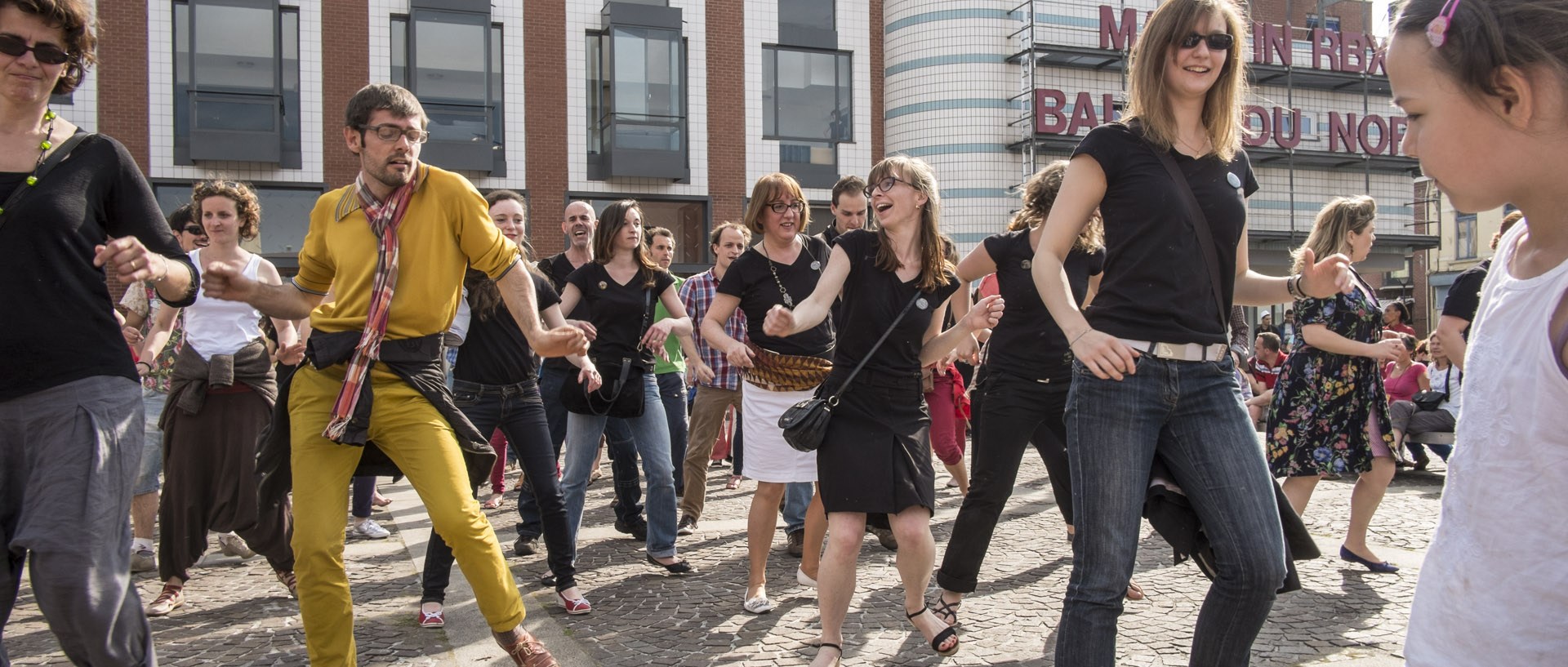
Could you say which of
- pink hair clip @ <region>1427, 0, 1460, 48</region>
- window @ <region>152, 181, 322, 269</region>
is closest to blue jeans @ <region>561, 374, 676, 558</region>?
pink hair clip @ <region>1427, 0, 1460, 48</region>

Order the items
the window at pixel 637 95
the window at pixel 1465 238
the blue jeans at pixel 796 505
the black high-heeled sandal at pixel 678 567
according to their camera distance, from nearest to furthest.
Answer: the black high-heeled sandal at pixel 678 567 < the blue jeans at pixel 796 505 < the window at pixel 637 95 < the window at pixel 1465 238

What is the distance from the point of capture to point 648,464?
18.9 ft

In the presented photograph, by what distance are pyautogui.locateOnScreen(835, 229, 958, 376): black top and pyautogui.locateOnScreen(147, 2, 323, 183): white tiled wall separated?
756 inches

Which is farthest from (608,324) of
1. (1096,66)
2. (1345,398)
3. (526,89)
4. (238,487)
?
(1096,66)

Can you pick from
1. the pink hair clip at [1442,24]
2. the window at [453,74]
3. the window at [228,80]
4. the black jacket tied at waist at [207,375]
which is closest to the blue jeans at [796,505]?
the black jacket tied at waist at [207,375]

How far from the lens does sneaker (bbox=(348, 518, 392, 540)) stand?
6824mm

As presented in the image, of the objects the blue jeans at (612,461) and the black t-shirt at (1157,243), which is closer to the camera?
the black t-shirt at (1157,243)

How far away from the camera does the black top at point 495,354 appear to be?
5211 millimetres

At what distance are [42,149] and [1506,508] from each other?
3310 millimetres

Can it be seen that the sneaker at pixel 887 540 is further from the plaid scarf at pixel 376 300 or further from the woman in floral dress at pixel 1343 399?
the plaid scarf at pixel 376 300

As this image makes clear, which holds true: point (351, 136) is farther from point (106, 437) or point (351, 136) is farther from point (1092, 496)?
point (1092, 496)

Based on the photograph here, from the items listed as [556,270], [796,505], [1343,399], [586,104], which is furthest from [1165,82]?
[586,104]

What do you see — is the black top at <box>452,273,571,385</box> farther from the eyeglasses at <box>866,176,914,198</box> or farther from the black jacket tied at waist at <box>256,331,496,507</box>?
the eyeglasses at <box>866,176,914,198</box>

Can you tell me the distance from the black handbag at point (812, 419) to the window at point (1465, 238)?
46.4 meters
